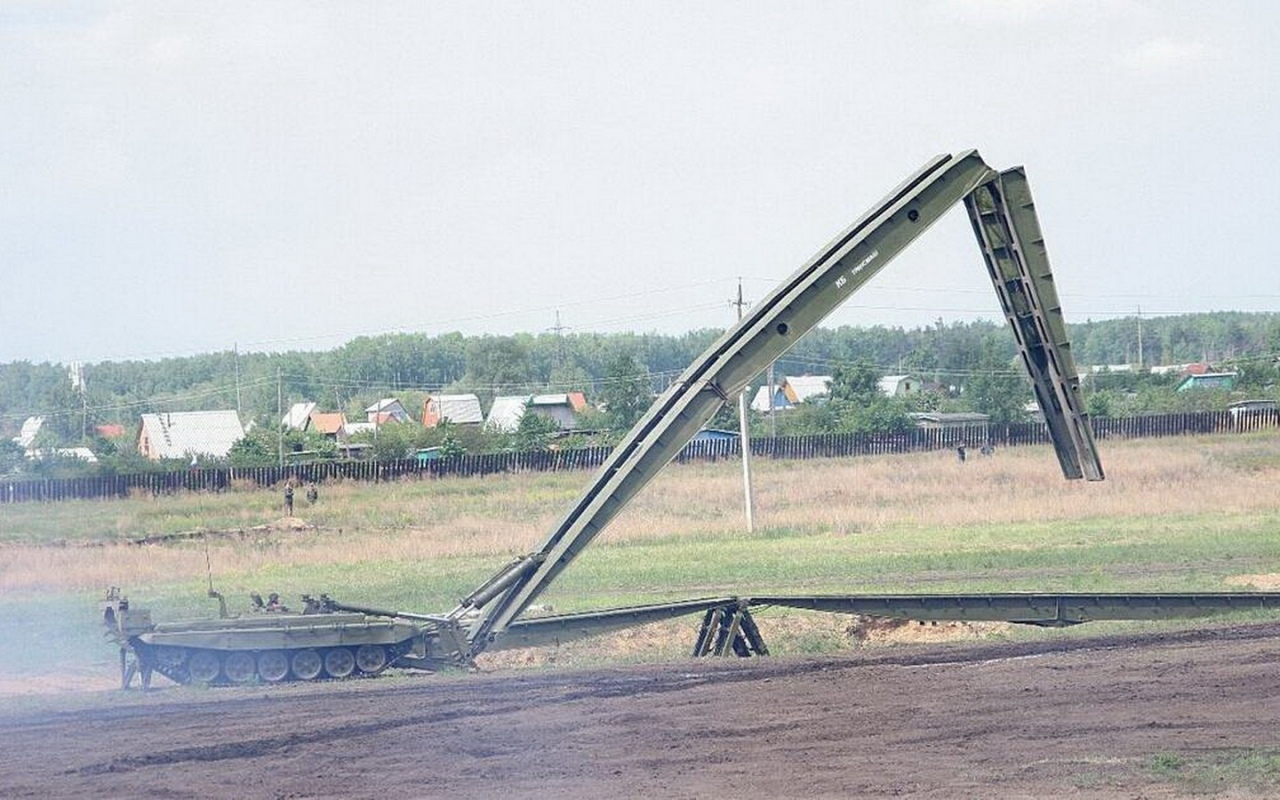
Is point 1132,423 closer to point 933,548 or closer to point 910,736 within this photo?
point 933,548

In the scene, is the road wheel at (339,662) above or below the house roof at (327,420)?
below

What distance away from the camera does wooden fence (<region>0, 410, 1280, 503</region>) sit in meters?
62.4

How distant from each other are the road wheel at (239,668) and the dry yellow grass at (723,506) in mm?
18389

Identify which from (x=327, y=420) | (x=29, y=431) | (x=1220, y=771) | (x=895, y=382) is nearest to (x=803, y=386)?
(x=895, y=382)

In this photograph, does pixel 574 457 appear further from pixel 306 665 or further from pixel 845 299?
pixel 845 299

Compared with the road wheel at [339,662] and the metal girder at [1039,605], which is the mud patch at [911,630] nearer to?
the metal girder at [1039,605]

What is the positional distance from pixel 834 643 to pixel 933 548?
14844 mm

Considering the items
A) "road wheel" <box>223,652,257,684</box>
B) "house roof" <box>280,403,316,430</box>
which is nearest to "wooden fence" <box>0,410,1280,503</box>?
"road wheel" <box>223,652,257,684</box>

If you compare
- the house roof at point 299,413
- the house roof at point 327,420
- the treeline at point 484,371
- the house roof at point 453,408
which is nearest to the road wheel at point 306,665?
the treeline at point 484,371

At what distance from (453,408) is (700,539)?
8436 centimetres

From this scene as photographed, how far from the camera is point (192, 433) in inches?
4104

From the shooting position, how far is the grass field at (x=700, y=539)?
34.1 meters

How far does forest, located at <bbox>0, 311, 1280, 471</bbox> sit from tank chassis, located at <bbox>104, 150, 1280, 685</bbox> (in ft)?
181

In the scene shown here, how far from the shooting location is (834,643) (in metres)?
27.1
